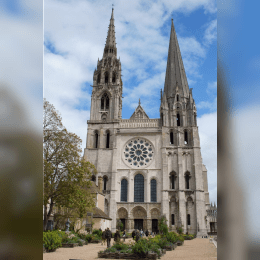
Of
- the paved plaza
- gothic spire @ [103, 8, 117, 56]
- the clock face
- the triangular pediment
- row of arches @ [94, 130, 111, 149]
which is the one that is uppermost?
gothic spire @ [103, 8, 117, 56]

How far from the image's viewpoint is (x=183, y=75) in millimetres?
44906

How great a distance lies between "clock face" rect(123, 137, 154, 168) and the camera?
125 feet

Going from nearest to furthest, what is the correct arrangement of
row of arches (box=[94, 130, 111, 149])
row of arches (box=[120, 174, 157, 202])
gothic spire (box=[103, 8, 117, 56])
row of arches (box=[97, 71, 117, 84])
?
row of arches (box=[120, 174, 157, 202]), row of arches (box=[94, 130, 111, 149]), row of arches (box=[97, 71, 117, 84]), gothic spire (box=[103, 8, 117, 56])

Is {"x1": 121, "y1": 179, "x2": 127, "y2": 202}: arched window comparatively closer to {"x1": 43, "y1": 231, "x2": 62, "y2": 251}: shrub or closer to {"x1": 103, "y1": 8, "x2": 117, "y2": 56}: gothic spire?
{"x1": 103, "y1": 8, "x2": 117, "y2": 56}: gothic spire

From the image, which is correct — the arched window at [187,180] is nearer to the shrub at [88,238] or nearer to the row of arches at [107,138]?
the row of arches at [107,138]

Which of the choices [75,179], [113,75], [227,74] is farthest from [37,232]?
[113,75]

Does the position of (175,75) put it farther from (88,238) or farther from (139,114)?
(88,238)

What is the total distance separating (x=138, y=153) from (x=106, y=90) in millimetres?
11563

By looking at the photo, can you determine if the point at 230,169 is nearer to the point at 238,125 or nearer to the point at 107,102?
the point at 238,125

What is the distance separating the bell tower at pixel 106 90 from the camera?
40.6 meters

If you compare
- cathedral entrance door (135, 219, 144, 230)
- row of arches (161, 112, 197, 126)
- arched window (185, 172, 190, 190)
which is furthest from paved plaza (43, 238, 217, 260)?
row of arches (161, 112, 197, 126)

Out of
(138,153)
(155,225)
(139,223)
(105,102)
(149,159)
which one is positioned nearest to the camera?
(155,225)

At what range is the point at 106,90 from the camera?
4209cm

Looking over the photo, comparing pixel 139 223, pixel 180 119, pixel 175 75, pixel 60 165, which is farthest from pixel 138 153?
pixel 60 165
